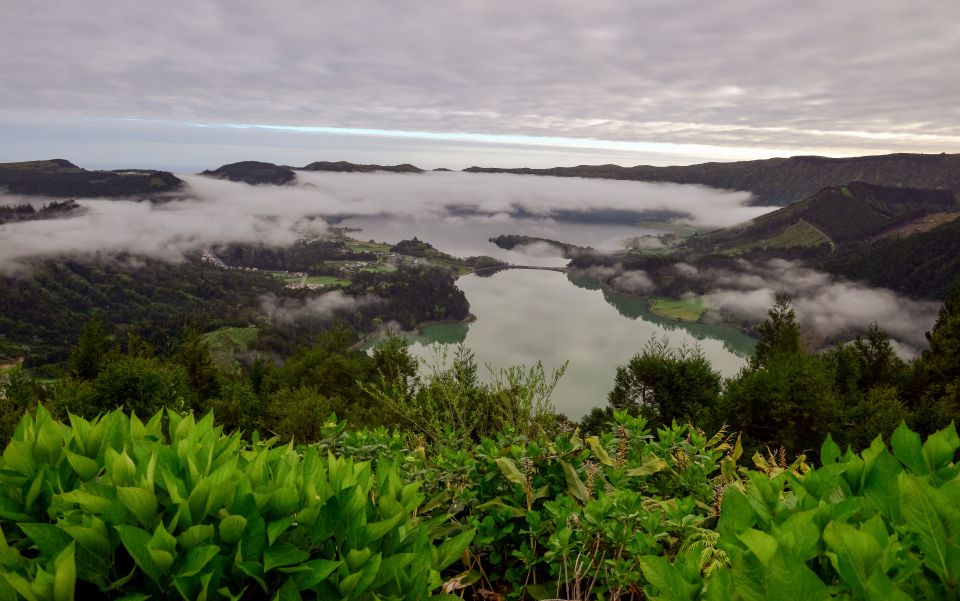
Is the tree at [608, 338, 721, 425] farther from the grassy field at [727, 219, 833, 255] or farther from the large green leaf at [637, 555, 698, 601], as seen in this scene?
the grassy field at [727, 219, 833, 255]

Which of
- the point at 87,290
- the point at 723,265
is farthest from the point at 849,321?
the point at 87,290

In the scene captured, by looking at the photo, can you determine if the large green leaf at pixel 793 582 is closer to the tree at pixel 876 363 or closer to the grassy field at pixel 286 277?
the tree at pixel 876 363

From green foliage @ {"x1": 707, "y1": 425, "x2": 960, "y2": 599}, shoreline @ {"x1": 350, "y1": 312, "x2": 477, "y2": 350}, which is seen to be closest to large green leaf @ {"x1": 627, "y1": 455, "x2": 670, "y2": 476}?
green foliage @ {"x1": 707, "y1": 425, "x2": 960, "y2": 599}

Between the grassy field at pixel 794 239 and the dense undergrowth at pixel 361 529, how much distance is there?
165674 mm

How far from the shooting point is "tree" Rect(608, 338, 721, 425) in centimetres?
2091

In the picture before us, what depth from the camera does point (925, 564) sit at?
3.86 ft

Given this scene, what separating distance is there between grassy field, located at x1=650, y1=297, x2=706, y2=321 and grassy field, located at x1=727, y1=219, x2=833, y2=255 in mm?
45768

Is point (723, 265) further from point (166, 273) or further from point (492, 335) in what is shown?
point (166, 273)

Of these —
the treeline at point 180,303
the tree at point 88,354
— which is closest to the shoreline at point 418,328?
the treeline at point 180,303

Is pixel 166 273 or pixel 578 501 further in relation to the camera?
pixel 166 273

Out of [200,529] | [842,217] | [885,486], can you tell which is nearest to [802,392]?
[885,486]

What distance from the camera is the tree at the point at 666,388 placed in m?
20.9

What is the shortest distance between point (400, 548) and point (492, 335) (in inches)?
3414

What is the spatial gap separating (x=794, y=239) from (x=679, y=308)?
67.8 meters
